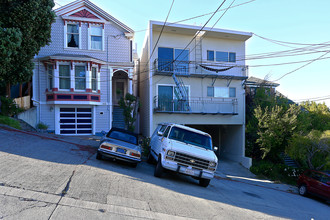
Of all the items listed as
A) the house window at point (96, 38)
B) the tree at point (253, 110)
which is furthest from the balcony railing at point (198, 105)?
the house window at point (96, 38)

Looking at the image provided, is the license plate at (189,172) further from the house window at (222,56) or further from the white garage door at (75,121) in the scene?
the house window at (222,56)

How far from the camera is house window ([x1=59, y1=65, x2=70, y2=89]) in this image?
17984 mm

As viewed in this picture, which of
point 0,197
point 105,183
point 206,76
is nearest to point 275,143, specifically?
point 206,76

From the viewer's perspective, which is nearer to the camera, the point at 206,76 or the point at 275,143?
the point at 275,143

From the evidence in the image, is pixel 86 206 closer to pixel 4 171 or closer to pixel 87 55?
pixel 4 171

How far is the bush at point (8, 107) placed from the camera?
15.8m

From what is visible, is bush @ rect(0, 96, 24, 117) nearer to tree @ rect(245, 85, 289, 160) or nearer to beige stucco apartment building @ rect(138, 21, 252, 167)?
beige stucco apartment building @ rect(138, 21, 252, 167)

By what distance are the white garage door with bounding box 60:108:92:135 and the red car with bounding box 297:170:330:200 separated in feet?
46.0

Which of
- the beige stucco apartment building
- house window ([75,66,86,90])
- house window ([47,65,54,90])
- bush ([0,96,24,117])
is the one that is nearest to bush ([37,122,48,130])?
bush ([0,96,24,117])

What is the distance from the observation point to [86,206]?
5160 millimetres

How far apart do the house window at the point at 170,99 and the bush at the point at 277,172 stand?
6599mm

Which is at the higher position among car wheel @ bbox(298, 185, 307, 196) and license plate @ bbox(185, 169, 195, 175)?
license plate @ bbox(185, 169, 195, 175)

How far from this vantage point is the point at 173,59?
19594mm

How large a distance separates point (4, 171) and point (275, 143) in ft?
50.7
